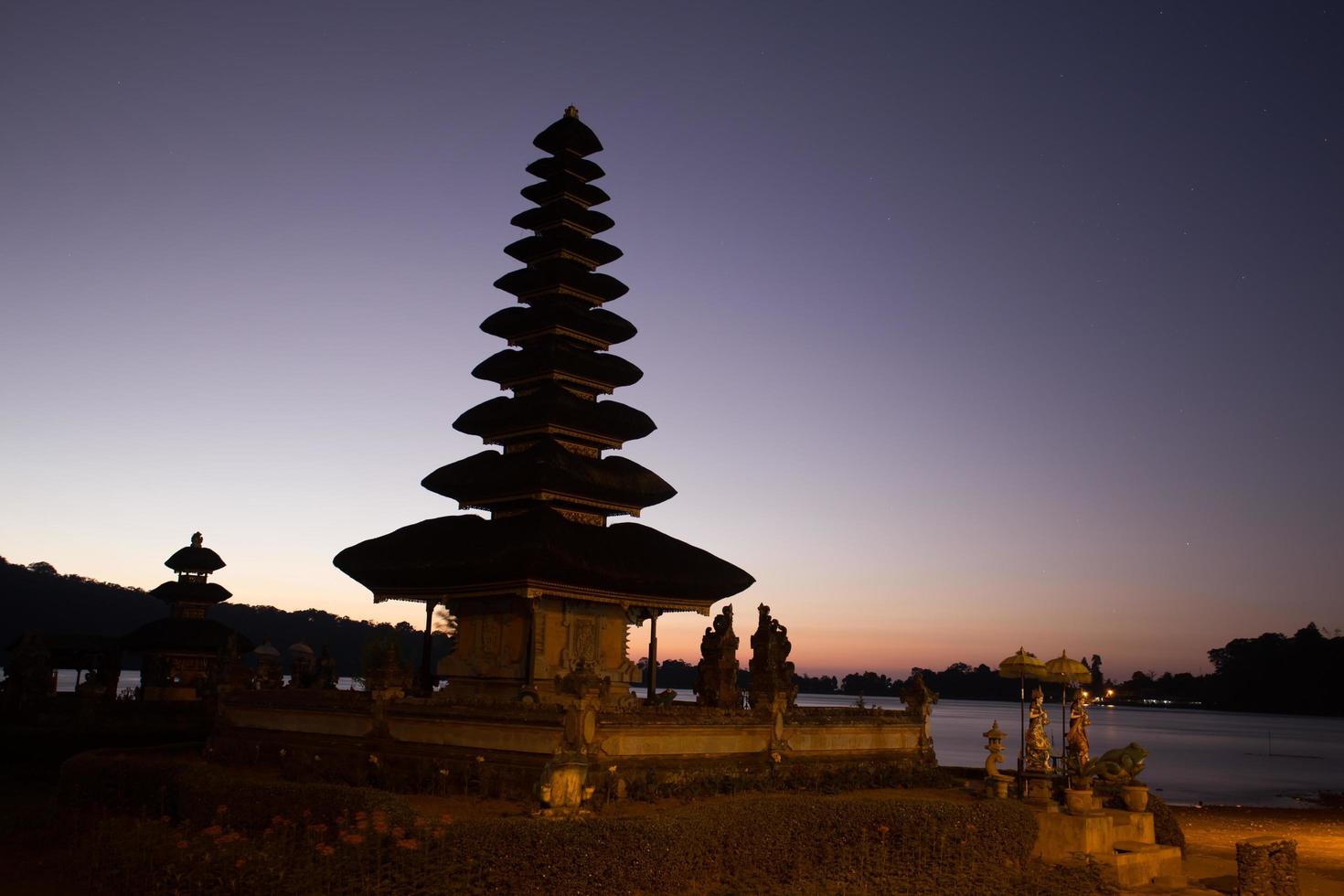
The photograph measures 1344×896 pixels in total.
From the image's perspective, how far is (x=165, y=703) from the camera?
1807 inches

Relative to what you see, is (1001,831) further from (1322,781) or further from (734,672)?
(1322,781)

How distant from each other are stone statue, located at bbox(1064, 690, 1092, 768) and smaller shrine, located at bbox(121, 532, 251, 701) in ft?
125

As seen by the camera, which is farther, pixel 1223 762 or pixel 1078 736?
pixel 1223 762

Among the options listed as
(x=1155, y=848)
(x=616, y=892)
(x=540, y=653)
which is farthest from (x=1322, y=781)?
(x=616, y=892)

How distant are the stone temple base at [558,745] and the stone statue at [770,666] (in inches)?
19.8

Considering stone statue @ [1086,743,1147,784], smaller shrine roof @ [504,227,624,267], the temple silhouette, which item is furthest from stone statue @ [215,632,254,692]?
stone statue @ [1086,743,1147,784]

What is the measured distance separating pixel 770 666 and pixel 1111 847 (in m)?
9.39

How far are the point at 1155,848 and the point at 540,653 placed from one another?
1577cm

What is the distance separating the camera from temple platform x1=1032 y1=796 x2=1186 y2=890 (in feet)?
76.1

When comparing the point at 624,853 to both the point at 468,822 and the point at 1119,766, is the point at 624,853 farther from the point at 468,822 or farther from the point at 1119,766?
the point at 1119,766

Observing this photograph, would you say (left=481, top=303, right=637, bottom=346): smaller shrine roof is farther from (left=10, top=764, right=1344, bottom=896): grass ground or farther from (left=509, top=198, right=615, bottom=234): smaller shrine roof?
(left=10, top=764, right=1344, bottom=896): grass ground

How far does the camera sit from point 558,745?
71.1ft

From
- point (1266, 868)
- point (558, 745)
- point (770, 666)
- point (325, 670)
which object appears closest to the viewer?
point (558, 745)

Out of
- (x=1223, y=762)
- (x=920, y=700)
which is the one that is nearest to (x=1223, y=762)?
(x=1223, y=762)
